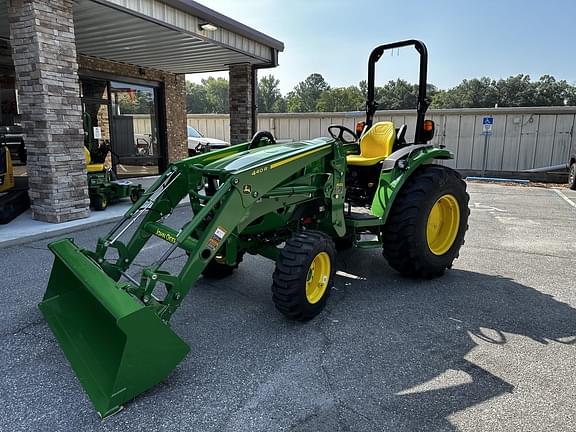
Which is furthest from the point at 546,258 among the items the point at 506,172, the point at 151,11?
the point at 506,172

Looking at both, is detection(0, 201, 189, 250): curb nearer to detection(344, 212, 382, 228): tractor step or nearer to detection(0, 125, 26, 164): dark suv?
detection(344, 212, 382, 228): tractor step

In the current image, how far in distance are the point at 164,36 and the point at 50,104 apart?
305 cm

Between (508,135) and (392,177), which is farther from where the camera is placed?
(508,135)

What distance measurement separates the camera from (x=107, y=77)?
1062 cm

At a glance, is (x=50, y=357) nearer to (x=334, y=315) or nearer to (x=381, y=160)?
(x=334, y=315)

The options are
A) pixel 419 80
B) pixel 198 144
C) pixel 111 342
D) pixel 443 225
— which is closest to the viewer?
pixel 111 342

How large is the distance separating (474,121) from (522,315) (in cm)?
1306

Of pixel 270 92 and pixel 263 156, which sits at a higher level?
pixel 270 92

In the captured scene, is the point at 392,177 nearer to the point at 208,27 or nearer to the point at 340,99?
the point at 208,27

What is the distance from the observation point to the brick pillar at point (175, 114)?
12.4 metres

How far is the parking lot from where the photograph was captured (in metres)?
2.34

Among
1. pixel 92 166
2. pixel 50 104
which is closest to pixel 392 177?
pixel 50 104

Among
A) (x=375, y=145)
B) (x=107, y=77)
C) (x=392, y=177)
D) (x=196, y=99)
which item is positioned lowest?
(x=392, y=177)

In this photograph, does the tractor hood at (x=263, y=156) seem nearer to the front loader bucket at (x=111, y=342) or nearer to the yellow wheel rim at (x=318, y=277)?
the yellow wheel rim at (x=318, y=277)
